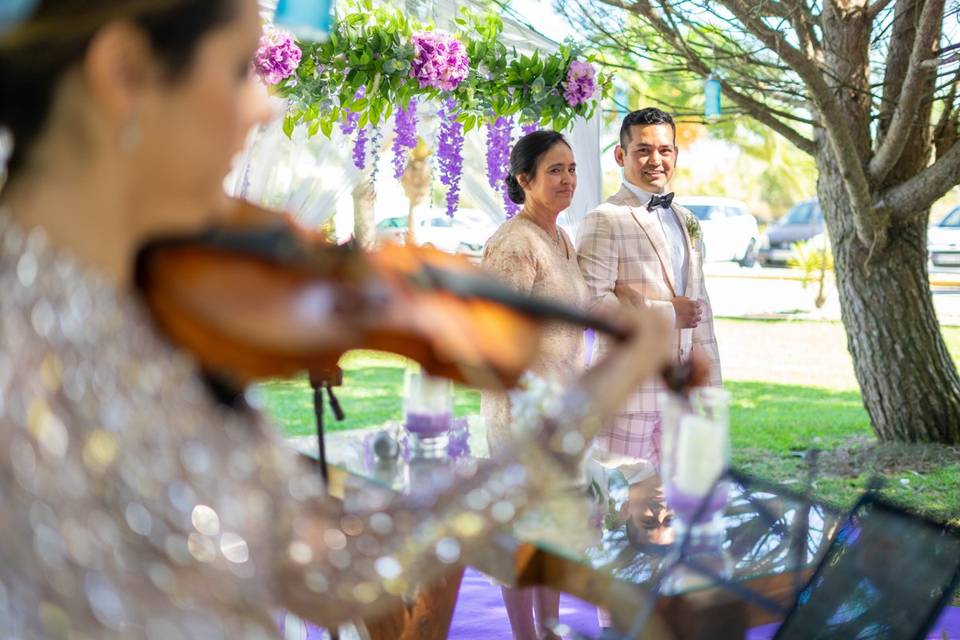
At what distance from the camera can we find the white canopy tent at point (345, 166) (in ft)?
16.1

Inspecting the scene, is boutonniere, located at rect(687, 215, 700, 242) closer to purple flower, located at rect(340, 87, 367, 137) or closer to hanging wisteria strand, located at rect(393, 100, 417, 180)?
purple flower, located at rect(340, 87, 367, 137)

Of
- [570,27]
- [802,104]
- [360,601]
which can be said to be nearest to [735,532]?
[360,601]

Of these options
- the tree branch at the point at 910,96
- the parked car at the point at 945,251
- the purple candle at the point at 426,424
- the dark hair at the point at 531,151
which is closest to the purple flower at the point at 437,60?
the dark hair at the point at 531,151

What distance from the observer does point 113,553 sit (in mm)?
832

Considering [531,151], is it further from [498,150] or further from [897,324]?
[897,324]

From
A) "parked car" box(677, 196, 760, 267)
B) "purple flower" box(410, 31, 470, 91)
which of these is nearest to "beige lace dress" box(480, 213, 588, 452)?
"purple flower" box(410, 31, 470, 91)

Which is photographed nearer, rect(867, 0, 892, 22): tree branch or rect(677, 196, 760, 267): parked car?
rect(867, 0, 892, 22): tree branch

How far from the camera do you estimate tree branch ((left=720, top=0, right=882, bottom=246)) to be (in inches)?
201

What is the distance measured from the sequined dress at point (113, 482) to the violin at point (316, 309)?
1.9 inches

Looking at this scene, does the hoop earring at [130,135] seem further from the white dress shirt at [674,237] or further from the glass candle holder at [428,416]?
the white dress shirt at [674,237]

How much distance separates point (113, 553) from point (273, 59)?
12.9 ft

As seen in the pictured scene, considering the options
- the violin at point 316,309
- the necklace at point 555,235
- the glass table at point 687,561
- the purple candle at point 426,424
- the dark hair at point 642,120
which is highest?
the dark hair at point 642,120

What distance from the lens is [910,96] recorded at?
5516mm

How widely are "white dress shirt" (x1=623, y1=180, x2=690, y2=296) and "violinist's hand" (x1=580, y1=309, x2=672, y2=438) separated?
3.05 metres
